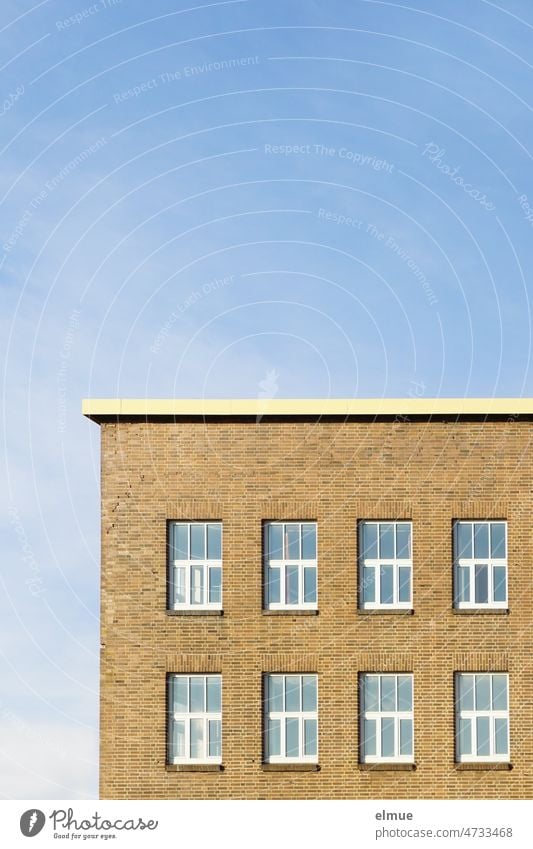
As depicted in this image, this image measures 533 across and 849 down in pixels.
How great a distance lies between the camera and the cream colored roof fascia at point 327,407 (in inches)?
1389

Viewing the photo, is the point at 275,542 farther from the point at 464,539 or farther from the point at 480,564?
the point at 480,564

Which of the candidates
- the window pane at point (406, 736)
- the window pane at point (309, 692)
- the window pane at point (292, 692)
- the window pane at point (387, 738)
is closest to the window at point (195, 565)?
the window pane at point (292, 692)

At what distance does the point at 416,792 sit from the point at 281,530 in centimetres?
726

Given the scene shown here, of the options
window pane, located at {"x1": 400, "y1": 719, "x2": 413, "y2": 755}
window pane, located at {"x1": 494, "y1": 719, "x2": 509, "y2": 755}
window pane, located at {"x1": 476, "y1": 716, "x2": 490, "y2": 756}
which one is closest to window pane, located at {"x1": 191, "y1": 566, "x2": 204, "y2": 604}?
window pane, located at {"x1": 400, "y1": 719, "x2": 413, "y2": 755}

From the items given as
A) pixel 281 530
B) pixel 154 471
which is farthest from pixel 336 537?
pixel 154 471

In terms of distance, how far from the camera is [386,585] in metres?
35.2

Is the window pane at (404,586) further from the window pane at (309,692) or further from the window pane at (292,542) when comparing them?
the window pane at (309,692)

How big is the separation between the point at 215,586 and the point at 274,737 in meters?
4.01

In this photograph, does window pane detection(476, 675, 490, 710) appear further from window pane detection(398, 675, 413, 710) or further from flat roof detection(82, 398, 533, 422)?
flat roof detection(82, 398, 533, 422)

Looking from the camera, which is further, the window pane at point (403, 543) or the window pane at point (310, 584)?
the window pane at point (403, 543)

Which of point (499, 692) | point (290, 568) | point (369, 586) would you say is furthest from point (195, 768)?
point (499, 692)

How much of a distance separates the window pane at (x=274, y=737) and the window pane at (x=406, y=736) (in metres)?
3.05
